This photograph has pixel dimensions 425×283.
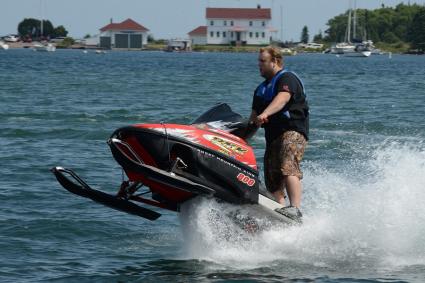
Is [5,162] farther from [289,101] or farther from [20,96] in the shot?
[20,96]

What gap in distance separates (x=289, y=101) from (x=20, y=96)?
22922 mm

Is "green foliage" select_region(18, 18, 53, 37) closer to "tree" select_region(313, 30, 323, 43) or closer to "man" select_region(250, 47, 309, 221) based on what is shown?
"tree" select_region(313, 30, 323, 43)

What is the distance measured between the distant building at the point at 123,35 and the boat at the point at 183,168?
145125mm

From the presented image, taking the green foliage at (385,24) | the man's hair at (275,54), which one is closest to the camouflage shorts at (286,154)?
the man's hair at (275,54)

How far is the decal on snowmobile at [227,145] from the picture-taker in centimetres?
850

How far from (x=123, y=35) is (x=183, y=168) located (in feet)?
484

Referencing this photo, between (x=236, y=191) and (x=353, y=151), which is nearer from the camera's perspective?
(x=236, y=191)

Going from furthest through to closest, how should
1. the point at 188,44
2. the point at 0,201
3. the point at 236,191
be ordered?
the point at 188,44 → the point at 0,201 → the point at 236,191

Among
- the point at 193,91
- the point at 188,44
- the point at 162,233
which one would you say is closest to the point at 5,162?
the point at 162,233

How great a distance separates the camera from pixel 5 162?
49.8ft

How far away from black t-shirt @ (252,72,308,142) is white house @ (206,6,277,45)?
5437 inches

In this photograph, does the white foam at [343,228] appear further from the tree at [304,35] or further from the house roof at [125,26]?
the tree at [304,35]

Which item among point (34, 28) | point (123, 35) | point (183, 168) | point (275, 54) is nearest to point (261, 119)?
point (275, 54)

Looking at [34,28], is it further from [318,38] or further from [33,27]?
[318,38]
